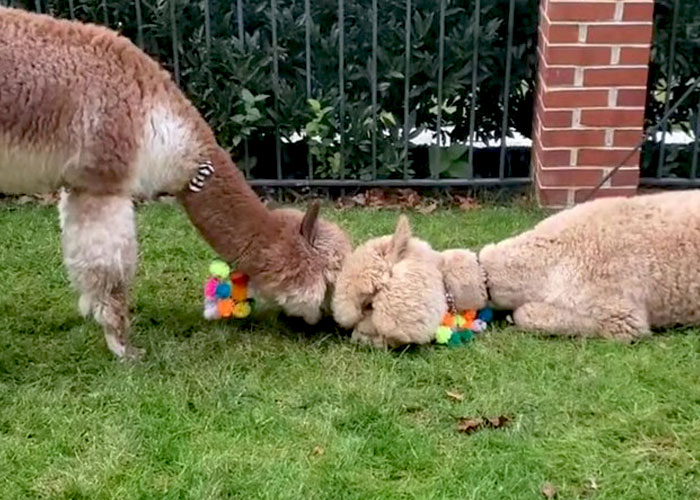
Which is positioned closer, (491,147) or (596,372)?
(596,372)

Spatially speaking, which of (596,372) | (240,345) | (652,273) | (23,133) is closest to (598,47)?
(652,273)

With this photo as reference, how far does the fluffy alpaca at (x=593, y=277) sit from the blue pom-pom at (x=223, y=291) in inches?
21.7

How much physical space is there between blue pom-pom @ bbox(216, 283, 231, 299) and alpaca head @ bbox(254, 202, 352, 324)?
215 millimetres

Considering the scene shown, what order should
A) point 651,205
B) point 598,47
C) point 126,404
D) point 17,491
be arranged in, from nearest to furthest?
point 17,491 → point 126,404 → point 651,205 → point 598,47

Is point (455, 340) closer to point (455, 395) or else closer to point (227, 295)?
point (455, 395)

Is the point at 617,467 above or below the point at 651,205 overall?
below

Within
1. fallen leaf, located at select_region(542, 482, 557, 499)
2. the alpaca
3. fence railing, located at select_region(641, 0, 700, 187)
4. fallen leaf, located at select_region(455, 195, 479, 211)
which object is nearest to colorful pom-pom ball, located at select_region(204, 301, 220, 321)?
the alpaca

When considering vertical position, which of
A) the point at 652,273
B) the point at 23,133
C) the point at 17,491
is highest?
the point at 23,133

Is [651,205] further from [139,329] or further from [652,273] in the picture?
[139,329]

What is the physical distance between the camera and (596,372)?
450 cm

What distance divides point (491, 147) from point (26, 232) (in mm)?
Result: 3046

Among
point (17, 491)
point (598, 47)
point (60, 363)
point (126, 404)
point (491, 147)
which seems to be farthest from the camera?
point (491, 147)

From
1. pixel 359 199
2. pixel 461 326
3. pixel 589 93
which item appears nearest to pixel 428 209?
pixel 359 199

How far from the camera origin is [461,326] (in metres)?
4.88
